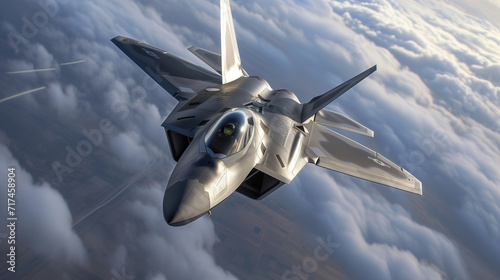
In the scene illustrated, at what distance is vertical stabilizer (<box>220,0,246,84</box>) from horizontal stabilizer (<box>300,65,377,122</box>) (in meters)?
3.82

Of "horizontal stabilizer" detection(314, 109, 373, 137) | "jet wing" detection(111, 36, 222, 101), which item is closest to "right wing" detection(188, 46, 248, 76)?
"jet wing" detection(111, 36, 222, 101)

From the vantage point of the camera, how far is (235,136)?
8.16 m

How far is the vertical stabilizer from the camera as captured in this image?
43.6 feet

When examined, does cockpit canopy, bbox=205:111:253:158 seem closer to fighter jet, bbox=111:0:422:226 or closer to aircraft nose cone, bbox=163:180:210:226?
fighter jet, bbox=111:0:422:226

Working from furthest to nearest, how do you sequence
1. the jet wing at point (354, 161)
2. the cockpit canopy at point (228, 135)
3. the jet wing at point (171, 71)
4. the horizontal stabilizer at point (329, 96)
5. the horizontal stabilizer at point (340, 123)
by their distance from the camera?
the horizontal stabilizer at point (340, 123) < the jet wing at point (171, 71) < the jet wing at point (354, 161) < the horizontal stabilizer at point (329, 96) < the cockpit canopy at point (228, 135)

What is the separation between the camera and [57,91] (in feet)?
143

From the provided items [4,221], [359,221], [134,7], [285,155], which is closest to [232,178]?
[285,155]

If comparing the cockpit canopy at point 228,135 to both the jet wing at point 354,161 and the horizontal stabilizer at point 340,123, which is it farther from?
the horizontal stabilizer at point 340,123

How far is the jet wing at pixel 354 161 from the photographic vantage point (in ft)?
36.5

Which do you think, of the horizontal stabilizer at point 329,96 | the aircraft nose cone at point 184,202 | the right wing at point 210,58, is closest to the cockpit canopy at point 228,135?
the aircraft nose cone at point 184,202

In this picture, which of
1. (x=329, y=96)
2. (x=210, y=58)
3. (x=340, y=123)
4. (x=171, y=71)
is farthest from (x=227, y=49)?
(x=340, y=123)

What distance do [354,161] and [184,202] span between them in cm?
777

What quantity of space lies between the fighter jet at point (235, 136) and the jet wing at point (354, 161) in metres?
0.04

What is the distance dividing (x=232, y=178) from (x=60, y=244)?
68.8 feet
